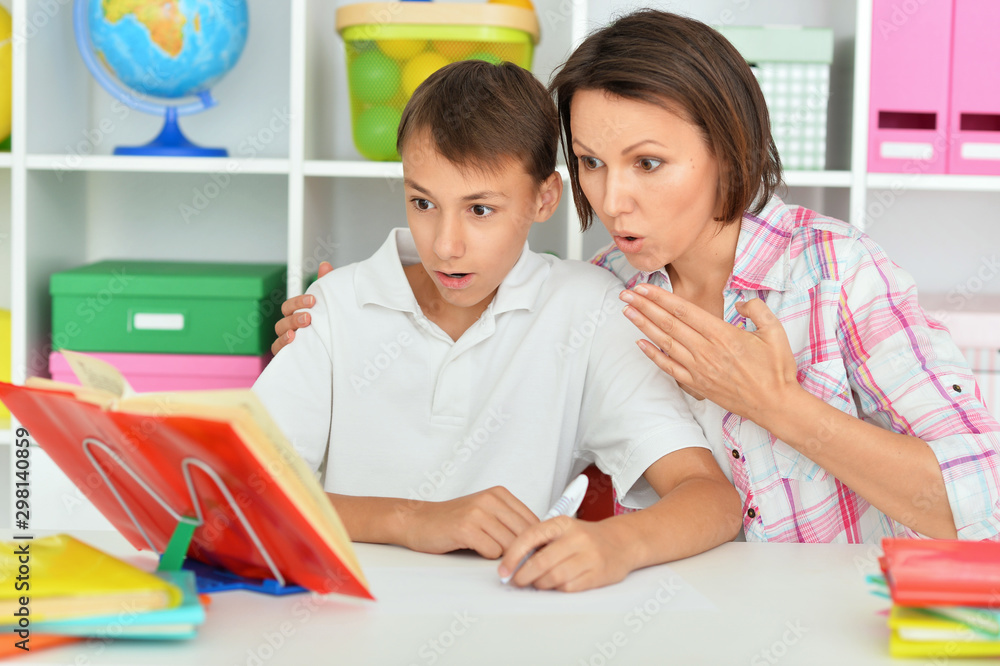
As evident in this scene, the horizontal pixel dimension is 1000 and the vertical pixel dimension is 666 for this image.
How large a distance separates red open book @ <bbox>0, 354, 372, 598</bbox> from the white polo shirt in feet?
1.37

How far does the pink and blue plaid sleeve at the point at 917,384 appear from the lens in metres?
0.95

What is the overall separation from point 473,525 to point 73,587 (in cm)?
35

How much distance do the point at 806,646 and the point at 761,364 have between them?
16.4 inches

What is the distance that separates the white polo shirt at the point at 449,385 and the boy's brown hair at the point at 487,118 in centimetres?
16

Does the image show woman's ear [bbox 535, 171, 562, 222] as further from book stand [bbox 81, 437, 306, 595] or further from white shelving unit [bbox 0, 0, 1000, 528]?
book stand [bbox 81, 437, 306, 595]

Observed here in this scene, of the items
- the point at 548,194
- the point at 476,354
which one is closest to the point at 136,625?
the point at 476,354

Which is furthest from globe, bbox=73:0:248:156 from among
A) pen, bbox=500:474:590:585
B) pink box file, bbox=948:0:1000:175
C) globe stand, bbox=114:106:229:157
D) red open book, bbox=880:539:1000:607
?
red open book, bbox=880:539:1000:607

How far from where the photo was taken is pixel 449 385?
1.14 meters

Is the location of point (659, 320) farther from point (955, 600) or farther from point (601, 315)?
point (955, 600)

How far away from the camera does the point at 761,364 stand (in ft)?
3.19

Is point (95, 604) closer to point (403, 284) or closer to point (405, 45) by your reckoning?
point (403, 284)

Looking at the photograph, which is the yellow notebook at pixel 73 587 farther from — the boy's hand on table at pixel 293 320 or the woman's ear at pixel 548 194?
the woman's ear at pixel 548 194

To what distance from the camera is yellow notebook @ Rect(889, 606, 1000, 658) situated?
0.57 m

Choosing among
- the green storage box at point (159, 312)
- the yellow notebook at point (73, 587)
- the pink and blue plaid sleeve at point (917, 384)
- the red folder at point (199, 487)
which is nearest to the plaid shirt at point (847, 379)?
the pink and blue plaid sleeve at point (917, 384)
